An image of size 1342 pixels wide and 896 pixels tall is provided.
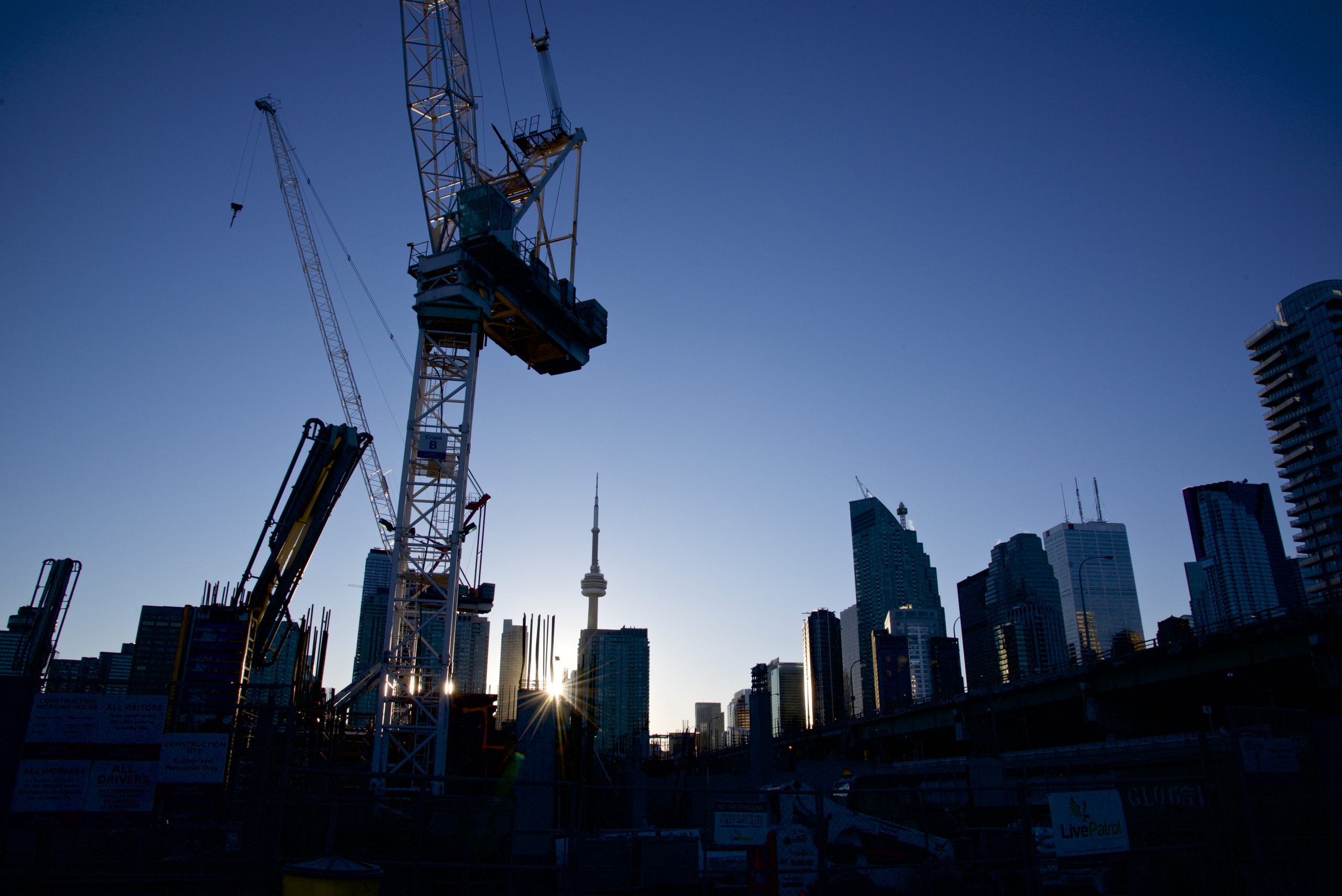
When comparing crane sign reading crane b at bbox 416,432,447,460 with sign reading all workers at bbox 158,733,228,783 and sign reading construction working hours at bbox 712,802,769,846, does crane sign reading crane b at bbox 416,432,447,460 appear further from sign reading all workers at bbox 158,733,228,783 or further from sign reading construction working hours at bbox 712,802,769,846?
sign reading construction working hours at bbox 712,802,769,846

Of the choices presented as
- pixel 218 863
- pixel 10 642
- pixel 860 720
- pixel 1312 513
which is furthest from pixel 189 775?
pixel 1312 513

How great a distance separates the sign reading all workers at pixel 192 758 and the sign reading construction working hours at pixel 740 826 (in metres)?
7.63

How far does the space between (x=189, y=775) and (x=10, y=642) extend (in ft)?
483

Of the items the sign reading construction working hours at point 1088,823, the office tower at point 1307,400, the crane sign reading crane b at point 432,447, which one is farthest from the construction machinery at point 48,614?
the office tower at point 1307,400

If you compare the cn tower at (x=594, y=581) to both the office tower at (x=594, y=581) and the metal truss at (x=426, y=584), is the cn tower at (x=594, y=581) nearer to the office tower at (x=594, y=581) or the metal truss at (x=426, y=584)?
the office tower at (x=594, y=581)

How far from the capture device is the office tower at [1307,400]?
135 m

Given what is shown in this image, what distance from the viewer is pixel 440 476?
117ft

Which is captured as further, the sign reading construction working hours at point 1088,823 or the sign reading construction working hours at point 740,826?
the sign reading construction working hours at point 740,826

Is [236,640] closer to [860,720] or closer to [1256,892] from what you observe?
[1256,892]

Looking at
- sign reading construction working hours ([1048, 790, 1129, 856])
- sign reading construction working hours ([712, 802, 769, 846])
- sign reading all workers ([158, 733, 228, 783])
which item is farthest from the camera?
sign reading construction working hours ([712, 802, 769, 846])

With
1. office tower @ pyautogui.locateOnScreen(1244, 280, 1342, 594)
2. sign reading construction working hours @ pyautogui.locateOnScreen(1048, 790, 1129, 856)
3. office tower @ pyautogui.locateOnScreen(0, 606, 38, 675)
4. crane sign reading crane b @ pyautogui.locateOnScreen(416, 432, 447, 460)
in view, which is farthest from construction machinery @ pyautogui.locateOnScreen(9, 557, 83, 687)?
office tower @ pyautogui.locateOnScreen(1244, 280, 1342, 594)

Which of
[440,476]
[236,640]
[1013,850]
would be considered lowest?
[1013,850]

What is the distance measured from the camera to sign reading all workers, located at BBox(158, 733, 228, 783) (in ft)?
41.3

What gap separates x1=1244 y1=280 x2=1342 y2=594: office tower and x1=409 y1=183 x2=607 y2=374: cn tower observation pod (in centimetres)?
13478
